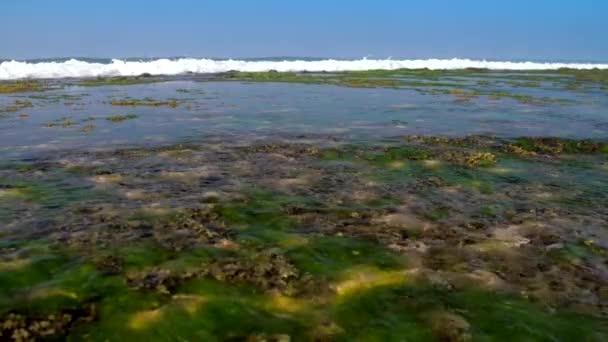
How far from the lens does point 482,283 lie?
582cm

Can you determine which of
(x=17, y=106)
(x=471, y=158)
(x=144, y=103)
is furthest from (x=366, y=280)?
(x=17, y=106)

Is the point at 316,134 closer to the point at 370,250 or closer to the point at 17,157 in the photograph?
the point at 17,157

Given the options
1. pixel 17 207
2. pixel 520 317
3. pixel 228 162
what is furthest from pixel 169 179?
pixel 520 317

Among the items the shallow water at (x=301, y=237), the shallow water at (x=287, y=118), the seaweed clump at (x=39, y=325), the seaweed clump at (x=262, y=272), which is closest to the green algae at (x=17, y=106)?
the shallow water at (x=287, y=118)

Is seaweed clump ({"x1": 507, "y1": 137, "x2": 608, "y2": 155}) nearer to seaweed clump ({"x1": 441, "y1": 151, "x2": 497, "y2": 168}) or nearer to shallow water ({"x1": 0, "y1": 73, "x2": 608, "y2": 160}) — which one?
shallow water ({"x1": 0, "y1": 73, "x2": 608, "y2": 160})

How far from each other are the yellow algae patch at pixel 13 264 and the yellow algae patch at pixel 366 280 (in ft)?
11.9

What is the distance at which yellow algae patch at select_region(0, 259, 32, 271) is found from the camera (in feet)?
19.2

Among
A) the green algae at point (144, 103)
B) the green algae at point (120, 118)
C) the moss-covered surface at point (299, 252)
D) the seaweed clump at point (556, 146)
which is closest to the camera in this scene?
the moss-covered surface at point (299, 252)

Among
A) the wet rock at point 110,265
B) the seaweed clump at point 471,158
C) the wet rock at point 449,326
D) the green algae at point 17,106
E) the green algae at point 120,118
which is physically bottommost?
the wet rock at point 449,326

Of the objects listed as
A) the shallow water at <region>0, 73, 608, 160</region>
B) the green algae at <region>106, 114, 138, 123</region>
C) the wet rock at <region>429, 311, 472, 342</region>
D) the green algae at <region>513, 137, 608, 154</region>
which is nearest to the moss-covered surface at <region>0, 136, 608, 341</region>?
the wet rock at <region>429, 311, 472, 342</region>

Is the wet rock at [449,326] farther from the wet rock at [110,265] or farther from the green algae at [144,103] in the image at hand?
the green algae at [144,103]

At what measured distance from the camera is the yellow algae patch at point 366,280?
18.7 feet

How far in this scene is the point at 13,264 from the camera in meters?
5.93

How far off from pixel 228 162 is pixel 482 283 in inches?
285
